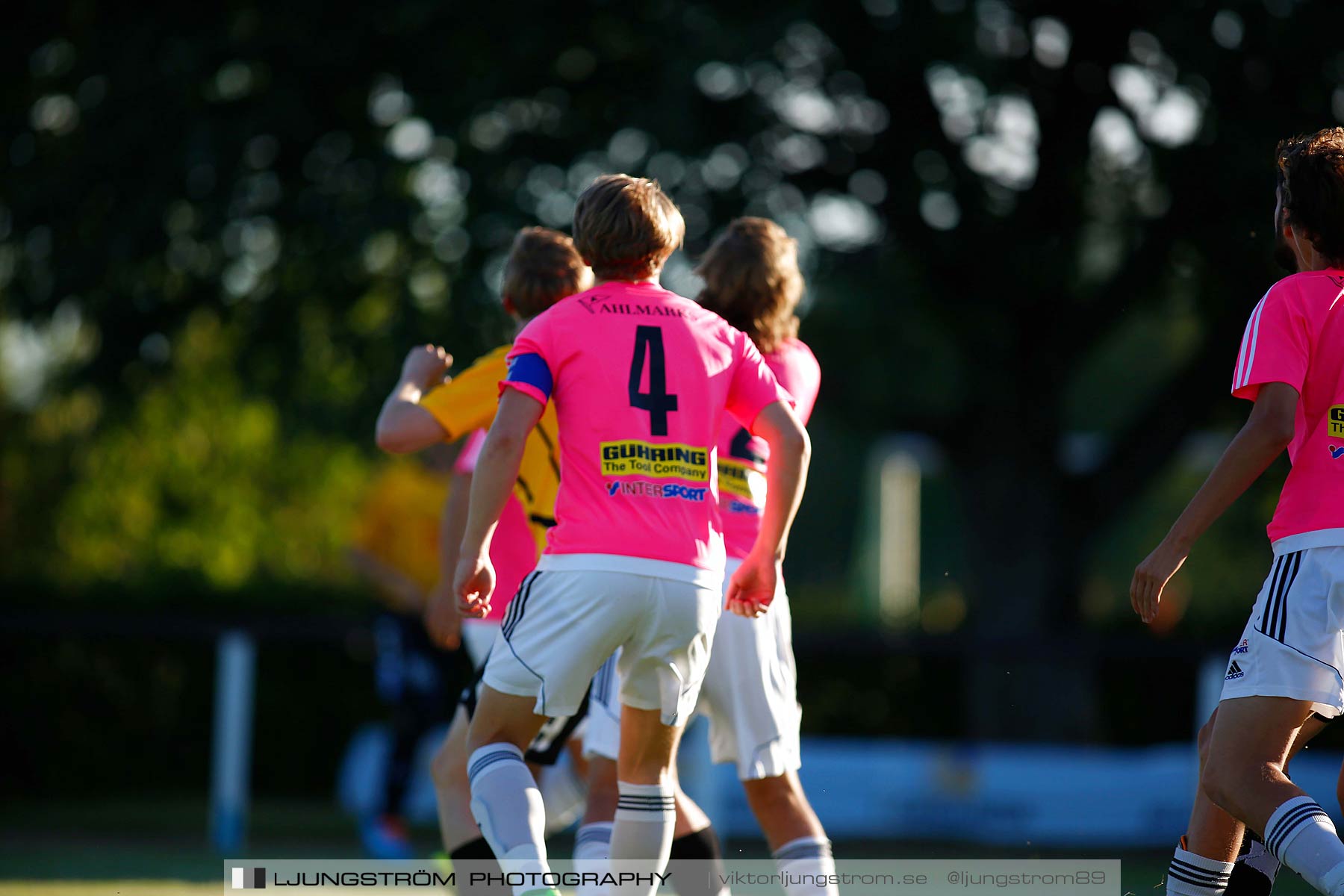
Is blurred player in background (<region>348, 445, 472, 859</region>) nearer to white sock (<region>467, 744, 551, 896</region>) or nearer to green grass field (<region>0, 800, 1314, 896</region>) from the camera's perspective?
green grass field (<region>0, 800, 1314, 896</region>)

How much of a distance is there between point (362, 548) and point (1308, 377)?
5506 millimetres

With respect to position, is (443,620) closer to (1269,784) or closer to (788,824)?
(788,824)

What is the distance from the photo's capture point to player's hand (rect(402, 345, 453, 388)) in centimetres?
430

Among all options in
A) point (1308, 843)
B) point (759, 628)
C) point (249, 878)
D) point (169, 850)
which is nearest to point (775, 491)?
point (759, 628)

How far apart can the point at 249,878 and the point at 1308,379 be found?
4167 millimetres

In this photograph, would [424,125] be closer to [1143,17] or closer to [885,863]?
[1143,17]

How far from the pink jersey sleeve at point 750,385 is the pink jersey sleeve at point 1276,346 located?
1139 millimetres

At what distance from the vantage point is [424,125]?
31.2 ft

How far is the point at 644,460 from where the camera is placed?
12.0ft

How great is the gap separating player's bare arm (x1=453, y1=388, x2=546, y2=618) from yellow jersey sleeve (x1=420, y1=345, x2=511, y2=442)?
570 mm

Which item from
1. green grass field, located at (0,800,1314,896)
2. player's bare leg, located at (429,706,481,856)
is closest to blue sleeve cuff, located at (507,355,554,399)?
player's bare leg, located at (429,706,481,856)

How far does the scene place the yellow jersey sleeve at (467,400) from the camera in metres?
4.20

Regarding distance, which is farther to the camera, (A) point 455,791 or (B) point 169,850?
(B) point 169,850

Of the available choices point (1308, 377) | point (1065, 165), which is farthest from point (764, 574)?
point (1065, 165)
